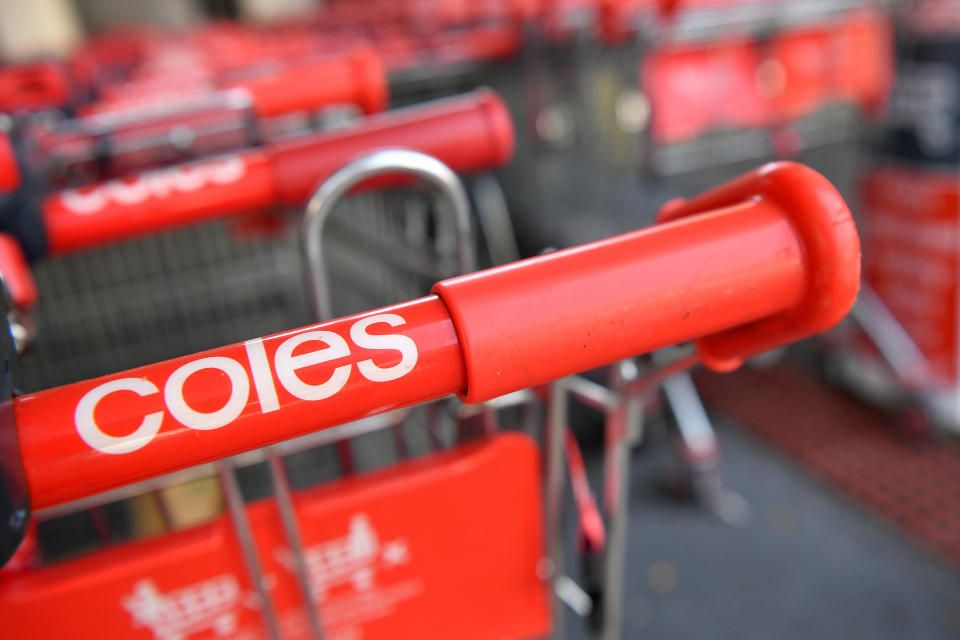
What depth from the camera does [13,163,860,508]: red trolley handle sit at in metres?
0.47

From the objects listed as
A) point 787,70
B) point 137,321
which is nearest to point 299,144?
point 137,321

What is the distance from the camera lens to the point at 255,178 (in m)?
1.00

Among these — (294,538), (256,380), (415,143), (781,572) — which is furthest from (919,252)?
(256,380)

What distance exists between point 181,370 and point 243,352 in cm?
4

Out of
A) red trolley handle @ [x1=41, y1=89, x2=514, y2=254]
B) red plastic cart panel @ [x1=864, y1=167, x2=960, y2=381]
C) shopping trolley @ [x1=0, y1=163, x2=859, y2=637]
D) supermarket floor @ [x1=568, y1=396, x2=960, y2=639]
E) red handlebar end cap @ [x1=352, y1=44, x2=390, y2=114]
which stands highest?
red handlebar end cap @ [x1=352, y1=44, x2=390, y2=114]

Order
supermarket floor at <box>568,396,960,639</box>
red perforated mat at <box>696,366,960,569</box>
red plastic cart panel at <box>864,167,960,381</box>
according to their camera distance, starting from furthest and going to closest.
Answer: red plastic cart panel at <box>864,167,960,381</box>, red perforated mat at <box>696,366,960,569</box>, supermarket floor at <box>568,396,960,639</box>

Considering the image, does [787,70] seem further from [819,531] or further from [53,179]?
[53,179]

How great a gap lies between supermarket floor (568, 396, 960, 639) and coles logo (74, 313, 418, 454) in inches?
65.2

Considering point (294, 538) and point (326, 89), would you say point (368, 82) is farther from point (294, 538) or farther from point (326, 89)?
point (294, 538)

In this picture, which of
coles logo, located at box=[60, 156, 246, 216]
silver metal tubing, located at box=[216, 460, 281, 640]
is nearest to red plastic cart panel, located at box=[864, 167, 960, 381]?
coles logo, located at box=[60, 156, 246, 216]

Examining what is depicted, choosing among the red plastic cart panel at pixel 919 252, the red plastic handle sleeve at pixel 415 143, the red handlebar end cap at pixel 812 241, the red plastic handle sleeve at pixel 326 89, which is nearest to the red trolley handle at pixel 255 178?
the red plastic handle sleeve at pixel 415 143

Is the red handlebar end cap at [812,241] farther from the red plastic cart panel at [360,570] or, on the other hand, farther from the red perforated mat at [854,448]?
the red perforated mat at [854,448]

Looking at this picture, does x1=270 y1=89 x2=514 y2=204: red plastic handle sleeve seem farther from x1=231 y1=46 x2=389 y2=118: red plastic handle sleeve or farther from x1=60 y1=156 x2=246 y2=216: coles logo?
x1=231 y1=46 x2=389 y2=118: red plastic handle sleeve

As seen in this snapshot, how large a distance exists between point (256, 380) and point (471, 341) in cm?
15
